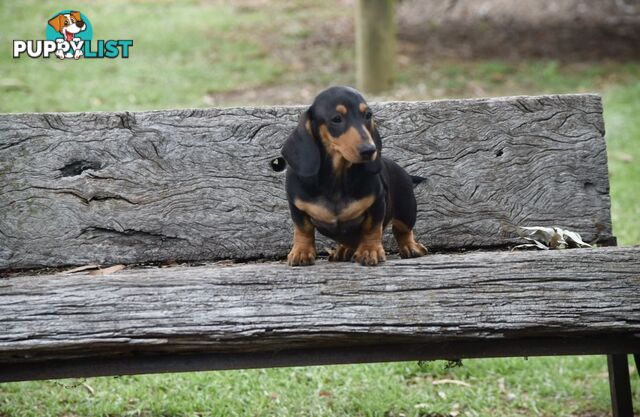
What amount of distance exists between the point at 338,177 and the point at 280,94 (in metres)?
6.29

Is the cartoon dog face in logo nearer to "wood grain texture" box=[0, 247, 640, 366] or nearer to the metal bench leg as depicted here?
"wood grain texture" box=[0, 247, 640, 366]

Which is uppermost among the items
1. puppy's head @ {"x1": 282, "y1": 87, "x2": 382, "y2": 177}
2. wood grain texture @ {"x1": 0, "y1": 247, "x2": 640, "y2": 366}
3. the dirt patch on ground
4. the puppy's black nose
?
the dirt patch on ground

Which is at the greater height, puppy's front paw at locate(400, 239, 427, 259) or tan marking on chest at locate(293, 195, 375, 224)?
tan marking on chest at locate(293, 195, 375, 224)

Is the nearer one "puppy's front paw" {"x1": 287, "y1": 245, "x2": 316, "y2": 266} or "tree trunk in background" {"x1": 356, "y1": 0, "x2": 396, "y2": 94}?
"puppy's front paw" {"x1": 287, "y1": 245, "x2": 316, "y2": 266}

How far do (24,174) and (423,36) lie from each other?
9.39 metres

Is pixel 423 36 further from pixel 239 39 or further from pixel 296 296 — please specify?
pixel 296 296

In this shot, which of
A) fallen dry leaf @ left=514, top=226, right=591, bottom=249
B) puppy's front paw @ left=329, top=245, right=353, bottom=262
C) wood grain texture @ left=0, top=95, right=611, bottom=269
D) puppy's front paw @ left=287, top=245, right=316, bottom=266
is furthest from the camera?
wood grain texture @ left=0, top=95, right=611, bottom=269

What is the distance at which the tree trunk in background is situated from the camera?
925 cm

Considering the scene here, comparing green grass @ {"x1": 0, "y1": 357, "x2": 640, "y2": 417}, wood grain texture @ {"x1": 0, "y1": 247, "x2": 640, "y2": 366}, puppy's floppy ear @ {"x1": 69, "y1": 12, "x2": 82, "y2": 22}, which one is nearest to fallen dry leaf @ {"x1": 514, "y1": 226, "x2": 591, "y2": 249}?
wood grain texture @ {"x1": 0, "y1": 247, "x2": 640, "y2": 366}

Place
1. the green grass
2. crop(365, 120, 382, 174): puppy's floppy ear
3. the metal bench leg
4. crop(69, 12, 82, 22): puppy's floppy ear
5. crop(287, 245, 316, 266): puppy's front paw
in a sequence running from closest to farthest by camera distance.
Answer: crop(365, 120, 382, 174): puppy's floppy ear → crop(287, 245, 316, 266): puppy's front paw → the metal bench leg → the green grass → crop(69, 12, 82, 22): puppy's floppy ear

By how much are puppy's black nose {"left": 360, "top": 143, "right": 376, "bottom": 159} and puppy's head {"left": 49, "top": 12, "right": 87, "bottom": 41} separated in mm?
3521

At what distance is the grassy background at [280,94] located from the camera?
433cm

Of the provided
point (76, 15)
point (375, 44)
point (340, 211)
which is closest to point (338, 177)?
point (340, 211)

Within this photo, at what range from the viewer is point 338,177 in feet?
9.77
